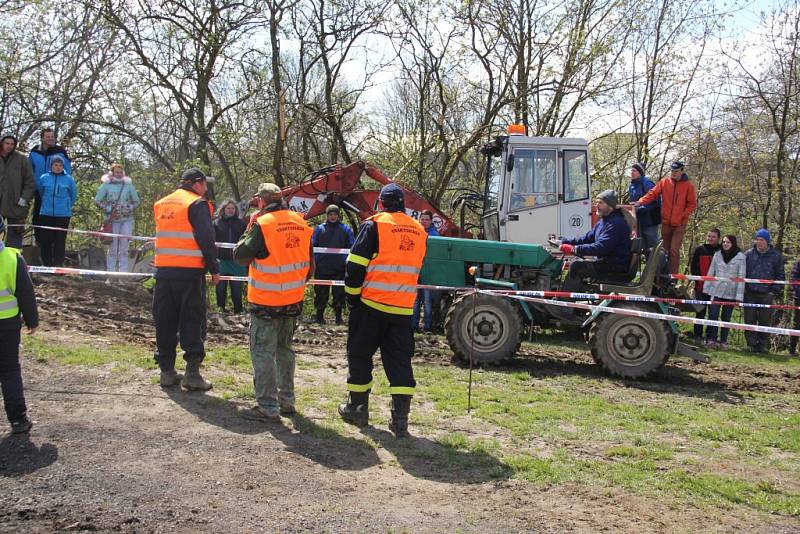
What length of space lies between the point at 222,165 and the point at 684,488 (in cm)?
1475

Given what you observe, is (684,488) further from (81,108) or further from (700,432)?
(81,108)

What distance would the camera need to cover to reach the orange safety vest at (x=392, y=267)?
574 centimetres

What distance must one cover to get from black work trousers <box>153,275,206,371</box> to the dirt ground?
1.35 ft

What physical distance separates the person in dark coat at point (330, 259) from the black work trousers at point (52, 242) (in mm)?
3779

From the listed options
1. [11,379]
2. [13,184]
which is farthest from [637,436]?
[13,184]

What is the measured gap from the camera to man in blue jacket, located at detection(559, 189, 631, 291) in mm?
8297

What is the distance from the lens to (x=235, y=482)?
4.56 m

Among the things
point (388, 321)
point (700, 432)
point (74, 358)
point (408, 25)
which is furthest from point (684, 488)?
point (408, 25)

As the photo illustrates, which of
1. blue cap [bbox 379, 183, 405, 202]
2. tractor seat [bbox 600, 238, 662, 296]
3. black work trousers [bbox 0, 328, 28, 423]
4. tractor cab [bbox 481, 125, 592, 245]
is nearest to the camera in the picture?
black work trousers [bbox 0, 328, 28, 423]

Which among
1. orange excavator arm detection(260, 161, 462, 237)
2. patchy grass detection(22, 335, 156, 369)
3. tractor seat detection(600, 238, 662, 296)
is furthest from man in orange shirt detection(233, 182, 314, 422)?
orange excavator arm detection(260, 161, 462, 237)

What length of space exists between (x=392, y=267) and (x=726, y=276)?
7.93 m

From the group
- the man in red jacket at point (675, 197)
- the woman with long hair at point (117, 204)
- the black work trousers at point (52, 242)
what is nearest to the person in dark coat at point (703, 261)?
the man in red jacket at point (675, 197)

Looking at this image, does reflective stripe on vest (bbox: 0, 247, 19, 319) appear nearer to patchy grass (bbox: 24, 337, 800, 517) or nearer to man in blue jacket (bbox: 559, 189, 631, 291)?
patchy grass (bbox: 24, 337, 800, 517)

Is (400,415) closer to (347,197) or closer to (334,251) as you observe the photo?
(334,251)
